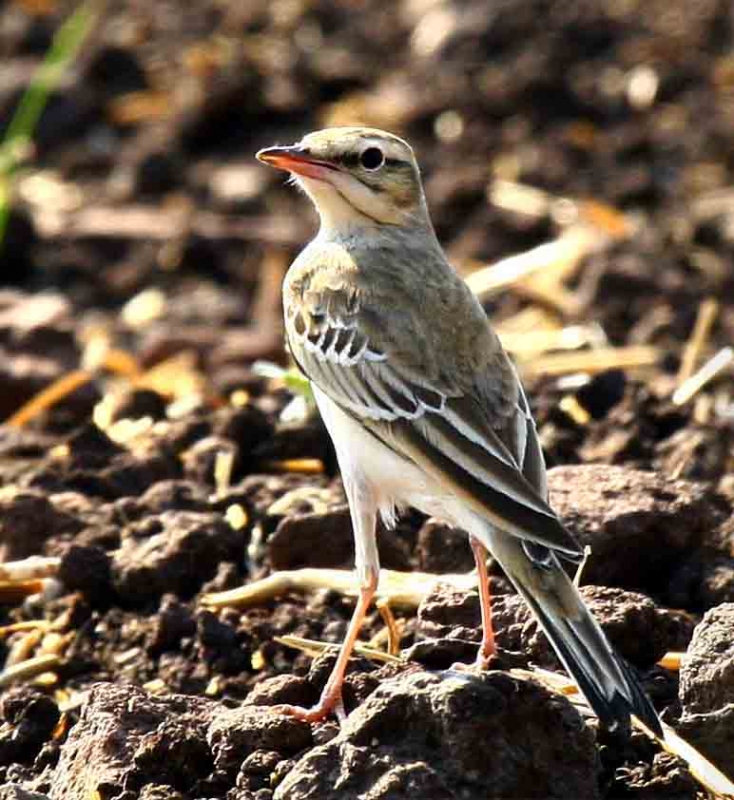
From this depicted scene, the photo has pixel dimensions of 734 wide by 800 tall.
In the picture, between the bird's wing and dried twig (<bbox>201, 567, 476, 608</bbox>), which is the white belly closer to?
the bird's wing

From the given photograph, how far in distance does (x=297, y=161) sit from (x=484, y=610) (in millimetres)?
1729

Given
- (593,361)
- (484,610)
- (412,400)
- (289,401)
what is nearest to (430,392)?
(412,400)

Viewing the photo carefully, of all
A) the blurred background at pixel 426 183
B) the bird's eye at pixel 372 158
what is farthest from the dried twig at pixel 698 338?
the bird's eye at pixel 372 158

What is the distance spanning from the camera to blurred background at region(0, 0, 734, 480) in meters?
8.43

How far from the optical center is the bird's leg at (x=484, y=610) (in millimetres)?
4977

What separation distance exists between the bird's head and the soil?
39.9 inches

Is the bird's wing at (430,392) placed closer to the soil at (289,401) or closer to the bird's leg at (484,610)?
the bird's leg at (484,610)

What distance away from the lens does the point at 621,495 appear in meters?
5.93

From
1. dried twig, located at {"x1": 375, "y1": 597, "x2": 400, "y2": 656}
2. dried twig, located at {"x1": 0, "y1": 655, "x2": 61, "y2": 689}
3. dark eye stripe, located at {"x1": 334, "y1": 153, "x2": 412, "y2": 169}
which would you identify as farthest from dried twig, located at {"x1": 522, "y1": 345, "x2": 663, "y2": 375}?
dried twig, located at {"x1": 0, "y1": 655, "x2": 61, "y2": 689}

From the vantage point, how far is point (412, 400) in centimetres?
537

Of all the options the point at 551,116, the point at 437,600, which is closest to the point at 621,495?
the point at 437,600

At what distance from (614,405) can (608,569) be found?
1683 mm

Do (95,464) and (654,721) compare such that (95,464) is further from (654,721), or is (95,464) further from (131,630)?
(654,721)

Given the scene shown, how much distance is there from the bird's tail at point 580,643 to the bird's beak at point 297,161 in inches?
70.5
